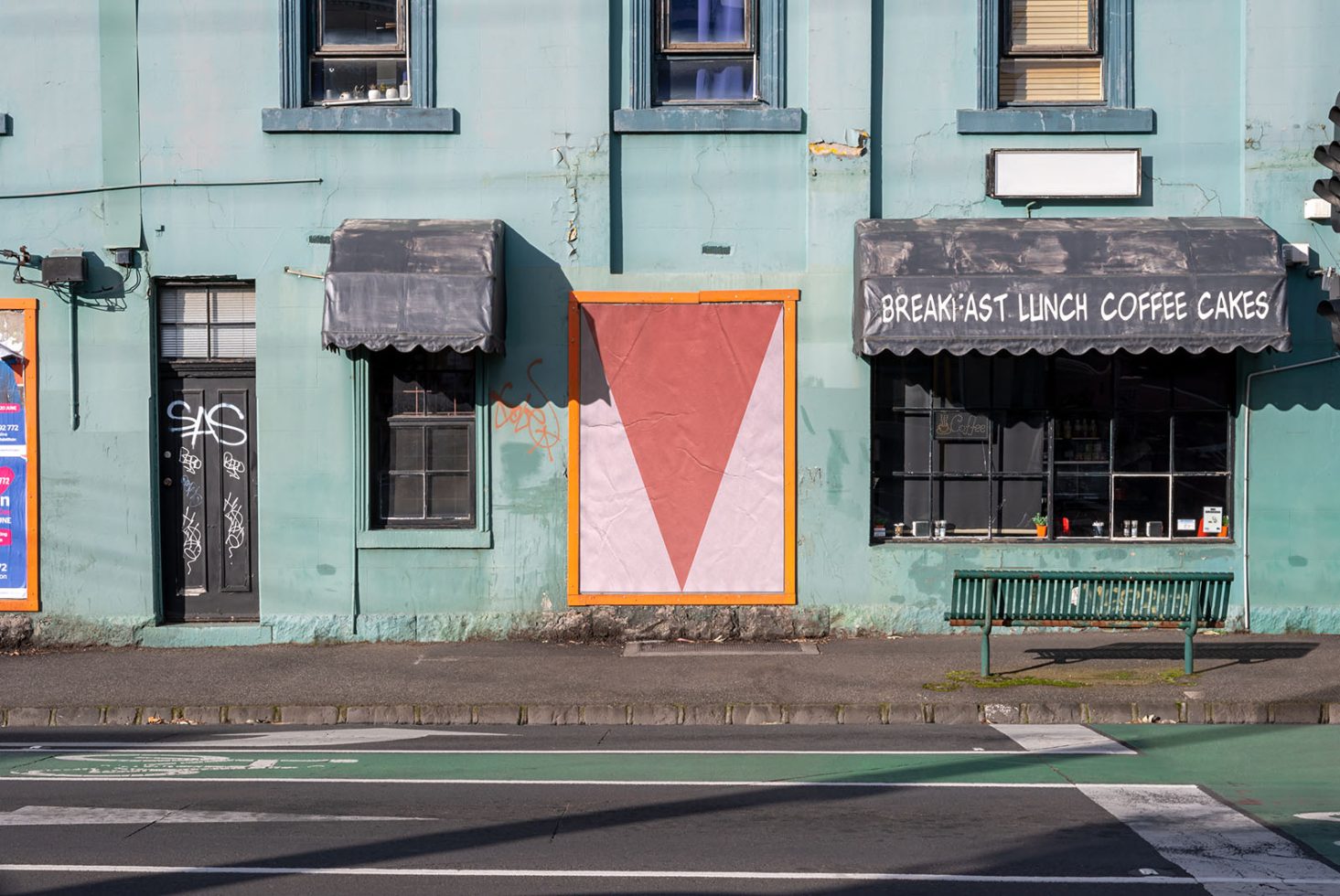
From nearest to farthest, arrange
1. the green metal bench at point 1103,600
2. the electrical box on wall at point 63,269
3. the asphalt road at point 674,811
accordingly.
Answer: the asphalt road at point 674,811 < the green metal bench at point 1103,600 < the electrical box on wall at point 63,269

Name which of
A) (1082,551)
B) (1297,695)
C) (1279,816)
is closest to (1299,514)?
(1082,551)

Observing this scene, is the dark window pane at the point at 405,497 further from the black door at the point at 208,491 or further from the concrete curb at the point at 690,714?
the concrete curb at the point at 690,714

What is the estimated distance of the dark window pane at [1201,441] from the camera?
42.2ft

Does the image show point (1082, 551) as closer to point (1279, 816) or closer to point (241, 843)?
point (1279, 816)

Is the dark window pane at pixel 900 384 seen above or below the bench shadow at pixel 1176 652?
above

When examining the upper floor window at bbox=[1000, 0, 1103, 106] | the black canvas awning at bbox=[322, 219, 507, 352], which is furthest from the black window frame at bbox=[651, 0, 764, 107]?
the black canvas awning at bbox=[322, 219, 507, 352]

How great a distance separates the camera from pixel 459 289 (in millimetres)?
11773

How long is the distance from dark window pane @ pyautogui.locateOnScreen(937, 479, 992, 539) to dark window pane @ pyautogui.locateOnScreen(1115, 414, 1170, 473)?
133cm

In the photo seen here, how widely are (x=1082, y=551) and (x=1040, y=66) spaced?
4.70 m

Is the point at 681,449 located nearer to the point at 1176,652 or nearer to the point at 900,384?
the point at 900,384

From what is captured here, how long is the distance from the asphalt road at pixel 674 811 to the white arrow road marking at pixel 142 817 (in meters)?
0.02

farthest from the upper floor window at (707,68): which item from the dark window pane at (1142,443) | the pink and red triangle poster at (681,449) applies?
the dark window pane at (1142,443)

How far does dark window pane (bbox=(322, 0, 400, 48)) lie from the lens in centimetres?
1291

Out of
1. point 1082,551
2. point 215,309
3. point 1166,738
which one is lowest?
point 1166,738
